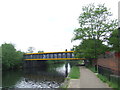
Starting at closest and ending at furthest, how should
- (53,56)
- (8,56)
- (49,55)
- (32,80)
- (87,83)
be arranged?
(87,83), (32,80), (8,56), (53,56), (49,55)

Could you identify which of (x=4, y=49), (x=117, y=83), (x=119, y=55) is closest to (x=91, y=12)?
(x=119, y=55)

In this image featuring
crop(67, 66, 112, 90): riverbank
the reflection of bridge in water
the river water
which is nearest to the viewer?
crop(67, 66, 112, 90): riverbank

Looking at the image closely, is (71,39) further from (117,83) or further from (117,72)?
(117,83)

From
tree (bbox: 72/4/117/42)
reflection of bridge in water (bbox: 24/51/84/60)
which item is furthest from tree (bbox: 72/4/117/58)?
reflection of bridge in water (bbox: 24/51/84/60)

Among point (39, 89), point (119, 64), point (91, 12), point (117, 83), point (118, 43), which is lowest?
point (39, 89)

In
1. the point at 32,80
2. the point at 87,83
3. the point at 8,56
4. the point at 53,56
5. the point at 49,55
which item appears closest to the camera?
the point at 87,83

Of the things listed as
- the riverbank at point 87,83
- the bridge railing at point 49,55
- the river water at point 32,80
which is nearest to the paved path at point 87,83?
the riverbank at point 87,83

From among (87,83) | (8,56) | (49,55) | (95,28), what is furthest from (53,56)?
(87,83)

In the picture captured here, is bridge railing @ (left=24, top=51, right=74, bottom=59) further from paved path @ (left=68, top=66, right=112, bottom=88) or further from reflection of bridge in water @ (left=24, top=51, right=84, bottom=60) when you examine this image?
paved path @ (left=68, top=66, right=112, bottom=88)

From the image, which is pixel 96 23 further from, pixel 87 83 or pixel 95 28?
pixel 87 83

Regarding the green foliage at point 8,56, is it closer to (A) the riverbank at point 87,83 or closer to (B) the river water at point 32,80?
(B) the river water at point 32,80

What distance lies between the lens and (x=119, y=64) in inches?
626

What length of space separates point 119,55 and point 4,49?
38000 mm

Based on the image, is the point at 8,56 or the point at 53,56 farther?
the point at 53,56
